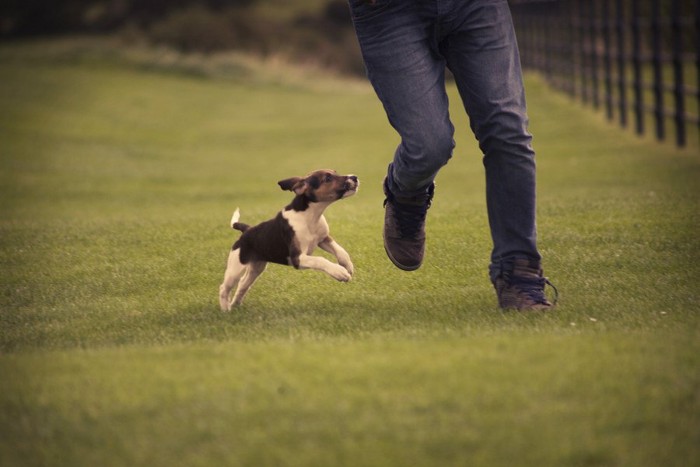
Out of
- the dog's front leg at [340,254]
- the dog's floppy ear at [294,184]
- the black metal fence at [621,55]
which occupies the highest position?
the dog's floppy ear at [294,184]

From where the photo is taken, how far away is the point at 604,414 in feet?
11.1

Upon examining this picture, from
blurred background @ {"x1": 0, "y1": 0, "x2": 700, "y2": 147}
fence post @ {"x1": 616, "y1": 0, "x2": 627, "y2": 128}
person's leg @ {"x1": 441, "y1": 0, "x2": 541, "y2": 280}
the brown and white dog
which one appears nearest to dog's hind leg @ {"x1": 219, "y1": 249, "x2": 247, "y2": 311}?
the brown and white dog

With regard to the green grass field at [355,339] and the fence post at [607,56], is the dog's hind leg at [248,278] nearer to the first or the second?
the green grass field at [355,339]

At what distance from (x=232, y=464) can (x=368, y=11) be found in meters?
2.74

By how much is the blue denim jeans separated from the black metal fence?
26.7 feet

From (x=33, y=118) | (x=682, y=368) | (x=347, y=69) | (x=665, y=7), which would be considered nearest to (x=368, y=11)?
(x=682, y=368)

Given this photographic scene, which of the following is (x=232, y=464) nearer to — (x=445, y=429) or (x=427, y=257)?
(x=445, y=429)

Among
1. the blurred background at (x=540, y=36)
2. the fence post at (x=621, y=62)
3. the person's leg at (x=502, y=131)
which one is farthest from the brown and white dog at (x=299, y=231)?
the fence post at (x=621, y=62)

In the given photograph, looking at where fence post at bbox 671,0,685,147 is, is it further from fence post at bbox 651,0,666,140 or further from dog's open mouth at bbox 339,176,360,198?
dog's open mouth at bbox 339,176,360,198

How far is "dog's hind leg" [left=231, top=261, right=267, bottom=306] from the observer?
5457mm

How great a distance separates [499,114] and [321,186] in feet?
2.93

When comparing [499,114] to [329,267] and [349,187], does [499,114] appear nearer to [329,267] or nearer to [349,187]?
[349,187]

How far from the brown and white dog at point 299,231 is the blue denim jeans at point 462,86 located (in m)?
0.44

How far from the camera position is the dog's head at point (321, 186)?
204 inches
